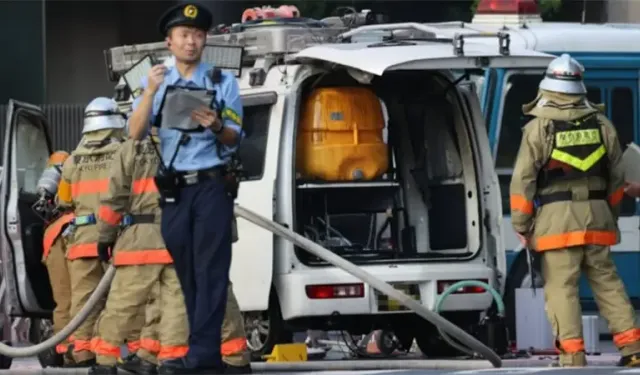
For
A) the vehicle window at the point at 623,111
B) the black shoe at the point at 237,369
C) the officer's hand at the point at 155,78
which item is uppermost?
the officer's hand at the point at 155,78

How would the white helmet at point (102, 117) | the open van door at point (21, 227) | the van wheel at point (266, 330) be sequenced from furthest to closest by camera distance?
1. the open van door at point (21, 227)
2. the white helmet at point (102, 117)
3. the van wheel at point (266, 330)

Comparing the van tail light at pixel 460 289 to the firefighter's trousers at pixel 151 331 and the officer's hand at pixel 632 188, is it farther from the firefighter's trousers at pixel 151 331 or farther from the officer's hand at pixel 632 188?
the firefighter's trousers at pixel 151 331

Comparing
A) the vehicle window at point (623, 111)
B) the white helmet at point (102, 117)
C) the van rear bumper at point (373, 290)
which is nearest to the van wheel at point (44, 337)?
the white helmet at point (102, 117)

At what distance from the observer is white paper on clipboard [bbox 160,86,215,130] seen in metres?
9.77

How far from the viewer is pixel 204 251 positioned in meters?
9.81

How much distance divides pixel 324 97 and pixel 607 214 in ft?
6.16

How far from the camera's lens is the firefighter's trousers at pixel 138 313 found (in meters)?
10.3

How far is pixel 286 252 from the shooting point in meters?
11.9

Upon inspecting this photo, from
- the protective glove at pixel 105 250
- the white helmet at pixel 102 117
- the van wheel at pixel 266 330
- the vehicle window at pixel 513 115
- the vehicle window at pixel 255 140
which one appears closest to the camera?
the protective glove at pixel 105 250

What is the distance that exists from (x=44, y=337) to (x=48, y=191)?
1.43m

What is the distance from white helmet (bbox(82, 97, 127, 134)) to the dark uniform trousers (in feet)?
8.26

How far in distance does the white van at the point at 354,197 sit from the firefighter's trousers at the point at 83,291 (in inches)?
22.1

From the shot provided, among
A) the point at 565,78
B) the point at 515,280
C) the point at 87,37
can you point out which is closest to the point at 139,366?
the point at 565,78

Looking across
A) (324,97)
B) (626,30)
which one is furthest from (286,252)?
(626,30)
